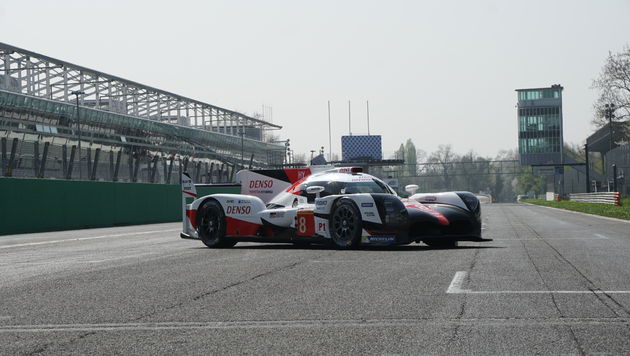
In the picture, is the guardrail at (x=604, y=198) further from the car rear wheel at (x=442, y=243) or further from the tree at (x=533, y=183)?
the tree at (x=533, y=183)

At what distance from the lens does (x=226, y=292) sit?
8.27 m

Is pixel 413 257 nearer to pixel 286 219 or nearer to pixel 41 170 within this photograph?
pixel 286 219

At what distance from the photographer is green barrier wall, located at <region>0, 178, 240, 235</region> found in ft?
91.2

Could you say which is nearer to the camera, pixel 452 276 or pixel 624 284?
pixel 624 284

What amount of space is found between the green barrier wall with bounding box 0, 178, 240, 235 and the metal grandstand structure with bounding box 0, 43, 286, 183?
7.98 m

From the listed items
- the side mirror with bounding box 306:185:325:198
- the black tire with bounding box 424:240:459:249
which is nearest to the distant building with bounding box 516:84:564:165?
the black tire with bounding box 424:240:459:249

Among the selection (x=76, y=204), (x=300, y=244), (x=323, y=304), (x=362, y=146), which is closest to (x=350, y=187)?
(x=300, y=244)

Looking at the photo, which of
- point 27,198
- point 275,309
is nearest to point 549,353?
point 275,309

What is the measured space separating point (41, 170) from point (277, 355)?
149 ft

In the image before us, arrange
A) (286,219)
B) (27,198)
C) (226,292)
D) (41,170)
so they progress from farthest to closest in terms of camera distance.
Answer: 1. (41,170)
2. (27,198)
3. (286,219)
4. (226,292)

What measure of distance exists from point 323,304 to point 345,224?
688cm

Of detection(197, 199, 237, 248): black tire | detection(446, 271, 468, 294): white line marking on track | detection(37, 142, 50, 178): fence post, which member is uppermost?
detection(37, 142, 50, 178): fence post

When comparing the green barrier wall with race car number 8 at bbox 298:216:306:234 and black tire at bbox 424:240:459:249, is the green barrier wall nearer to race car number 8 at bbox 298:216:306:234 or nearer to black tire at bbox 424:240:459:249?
race car number 8 at bbox 298:216:306:234

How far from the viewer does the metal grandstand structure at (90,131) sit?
48.7 metres
